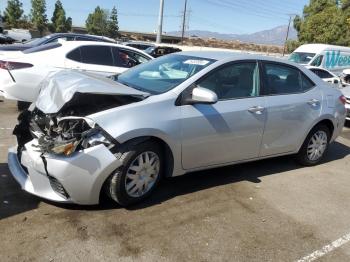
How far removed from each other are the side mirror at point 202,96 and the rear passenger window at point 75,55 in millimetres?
4659

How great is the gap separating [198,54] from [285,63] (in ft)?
4.22

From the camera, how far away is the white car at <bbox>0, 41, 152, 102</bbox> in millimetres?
7910

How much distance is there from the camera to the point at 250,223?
14.6ft

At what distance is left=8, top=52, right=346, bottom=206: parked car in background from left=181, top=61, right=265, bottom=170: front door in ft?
0.04

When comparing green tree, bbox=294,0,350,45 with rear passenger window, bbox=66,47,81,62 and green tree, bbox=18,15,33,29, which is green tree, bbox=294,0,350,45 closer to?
rear passenger window, bbox=66,47,81,62

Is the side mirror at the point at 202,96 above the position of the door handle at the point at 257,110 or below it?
above

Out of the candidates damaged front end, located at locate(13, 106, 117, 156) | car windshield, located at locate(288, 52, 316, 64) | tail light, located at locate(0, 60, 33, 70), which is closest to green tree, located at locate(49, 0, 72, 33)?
car windshield, located at locate(288, 52, 316, 64)

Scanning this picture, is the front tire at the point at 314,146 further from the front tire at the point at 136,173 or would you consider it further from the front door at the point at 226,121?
the front tire at the point at 136,173

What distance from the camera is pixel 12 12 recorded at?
201 ft

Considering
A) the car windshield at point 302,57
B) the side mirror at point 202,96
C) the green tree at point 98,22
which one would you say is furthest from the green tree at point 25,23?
the side mirror at point 202,96

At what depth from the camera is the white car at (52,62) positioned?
7.91 meters

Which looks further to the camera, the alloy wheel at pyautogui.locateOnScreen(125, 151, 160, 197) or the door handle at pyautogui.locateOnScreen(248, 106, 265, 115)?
the door handle at pyautogui.locateOnScreen(248, 106, 265, 115)

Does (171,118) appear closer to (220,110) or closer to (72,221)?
(220,110)

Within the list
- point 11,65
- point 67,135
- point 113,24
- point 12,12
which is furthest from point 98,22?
point 67,135
